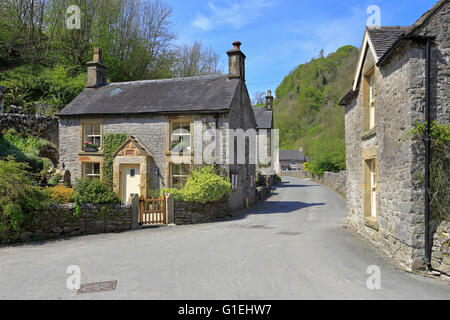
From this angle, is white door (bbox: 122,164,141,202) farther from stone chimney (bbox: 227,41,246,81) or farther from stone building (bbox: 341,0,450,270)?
stone building (bbox: 341,0,450,270)

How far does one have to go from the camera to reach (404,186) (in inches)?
298

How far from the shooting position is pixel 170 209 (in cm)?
1395

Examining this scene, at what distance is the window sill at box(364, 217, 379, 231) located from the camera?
9653 millimetres

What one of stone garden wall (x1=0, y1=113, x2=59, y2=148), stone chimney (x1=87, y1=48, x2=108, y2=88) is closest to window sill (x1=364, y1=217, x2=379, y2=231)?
stone chimney (x1=87, y1=48, x2=108, y2=88)

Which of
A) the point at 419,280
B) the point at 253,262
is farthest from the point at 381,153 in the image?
the point at 253,262

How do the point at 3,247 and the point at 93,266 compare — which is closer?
the point at 93,266

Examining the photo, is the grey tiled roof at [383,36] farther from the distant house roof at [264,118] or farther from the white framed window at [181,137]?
the distant house roof at [264,118]

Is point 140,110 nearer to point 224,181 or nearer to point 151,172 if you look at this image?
point 151,172

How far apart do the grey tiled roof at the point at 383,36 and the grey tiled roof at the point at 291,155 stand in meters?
69.3

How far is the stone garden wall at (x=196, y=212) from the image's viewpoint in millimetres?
14211

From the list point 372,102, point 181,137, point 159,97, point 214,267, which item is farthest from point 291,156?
point 214,267

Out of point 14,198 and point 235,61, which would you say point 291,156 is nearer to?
point 235,61

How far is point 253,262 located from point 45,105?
867 inches

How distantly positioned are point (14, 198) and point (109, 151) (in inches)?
336
